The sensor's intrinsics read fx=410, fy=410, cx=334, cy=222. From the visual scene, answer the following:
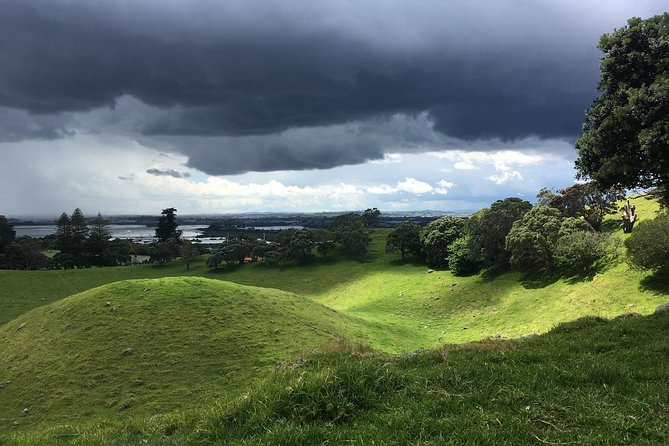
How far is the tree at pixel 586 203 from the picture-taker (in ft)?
186

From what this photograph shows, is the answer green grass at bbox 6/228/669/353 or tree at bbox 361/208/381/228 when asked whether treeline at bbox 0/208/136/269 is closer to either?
green grass at bbox 6/228/669/353

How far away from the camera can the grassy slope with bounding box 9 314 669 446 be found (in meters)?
6.79

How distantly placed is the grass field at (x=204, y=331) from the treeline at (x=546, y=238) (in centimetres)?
245

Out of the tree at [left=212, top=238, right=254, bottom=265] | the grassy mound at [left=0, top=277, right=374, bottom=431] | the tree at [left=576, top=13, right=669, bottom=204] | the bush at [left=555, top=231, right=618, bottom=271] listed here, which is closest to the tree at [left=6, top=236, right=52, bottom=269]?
the tree at [left=212, top=238, right=254, bottom=265]

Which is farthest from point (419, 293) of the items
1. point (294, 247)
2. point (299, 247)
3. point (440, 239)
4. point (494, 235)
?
point (294, 247)

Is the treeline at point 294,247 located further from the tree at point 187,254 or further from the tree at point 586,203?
the tree at point 586,203

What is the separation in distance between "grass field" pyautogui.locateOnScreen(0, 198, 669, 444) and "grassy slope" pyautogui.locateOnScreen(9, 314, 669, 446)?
17.0 inches

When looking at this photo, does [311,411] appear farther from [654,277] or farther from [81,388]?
[654,277]

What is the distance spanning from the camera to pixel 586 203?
188 feet

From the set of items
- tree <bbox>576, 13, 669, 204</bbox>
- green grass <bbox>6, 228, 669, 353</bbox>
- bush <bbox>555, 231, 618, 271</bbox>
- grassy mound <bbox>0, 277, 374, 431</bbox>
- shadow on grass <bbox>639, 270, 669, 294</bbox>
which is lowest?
green grass <bbox>6, 228, 669, 353</bbox>

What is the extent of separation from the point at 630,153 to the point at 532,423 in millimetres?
18233

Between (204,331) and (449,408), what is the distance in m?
23.7

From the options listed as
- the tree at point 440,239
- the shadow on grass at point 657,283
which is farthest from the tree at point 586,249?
the tree at point 440,239

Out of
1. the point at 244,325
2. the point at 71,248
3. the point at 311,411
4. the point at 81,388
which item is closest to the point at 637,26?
the point at 311,411
